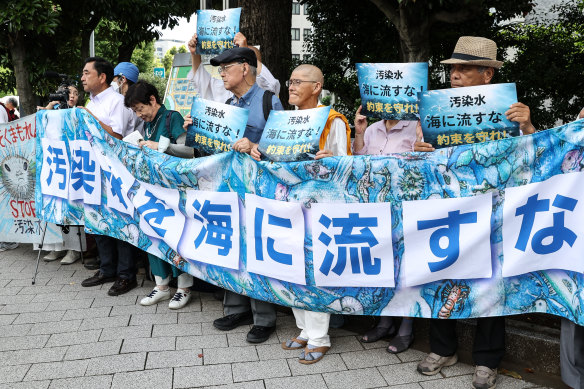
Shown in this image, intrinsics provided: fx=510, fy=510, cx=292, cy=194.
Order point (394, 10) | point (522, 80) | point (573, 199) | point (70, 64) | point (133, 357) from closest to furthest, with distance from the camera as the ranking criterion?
point (573, 199) → point (133, 357) → point (394, 10) → point (522, 80) → point (70, 64)

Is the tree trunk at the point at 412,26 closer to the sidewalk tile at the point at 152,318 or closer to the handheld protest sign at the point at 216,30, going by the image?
the handheld protest sign at the point at 216,30

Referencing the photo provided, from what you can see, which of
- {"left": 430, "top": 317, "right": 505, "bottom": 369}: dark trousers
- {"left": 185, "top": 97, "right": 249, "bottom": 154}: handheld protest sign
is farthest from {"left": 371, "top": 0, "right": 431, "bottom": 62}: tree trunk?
{"left": 430, "top": 317, "right": 505, "bottom": 369}: dark trousers

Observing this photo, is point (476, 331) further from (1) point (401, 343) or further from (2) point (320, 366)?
(2) point (320, 366)

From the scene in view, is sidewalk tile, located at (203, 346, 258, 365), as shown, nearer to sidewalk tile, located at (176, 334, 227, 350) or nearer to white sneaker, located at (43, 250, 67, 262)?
sidewalk tile, located at (176, 334, 227, 350)

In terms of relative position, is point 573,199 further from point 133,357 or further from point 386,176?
point 133,357

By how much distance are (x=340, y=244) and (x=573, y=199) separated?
4.45 ft

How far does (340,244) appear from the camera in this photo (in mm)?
3297

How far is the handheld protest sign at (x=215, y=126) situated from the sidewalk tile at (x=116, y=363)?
5.18 feet

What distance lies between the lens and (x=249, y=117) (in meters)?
3.95

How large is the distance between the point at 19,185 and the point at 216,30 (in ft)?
9.78

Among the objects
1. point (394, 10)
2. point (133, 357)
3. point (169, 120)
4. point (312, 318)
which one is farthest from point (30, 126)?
point (394, 10)

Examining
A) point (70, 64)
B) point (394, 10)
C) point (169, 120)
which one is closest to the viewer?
point (169, 120)

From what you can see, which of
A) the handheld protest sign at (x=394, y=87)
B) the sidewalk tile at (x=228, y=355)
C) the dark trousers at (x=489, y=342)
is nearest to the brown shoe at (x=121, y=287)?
the sidewalk tile at (x=228, y=355)

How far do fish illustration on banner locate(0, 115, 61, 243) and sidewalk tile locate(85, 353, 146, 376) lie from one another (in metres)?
2.53
